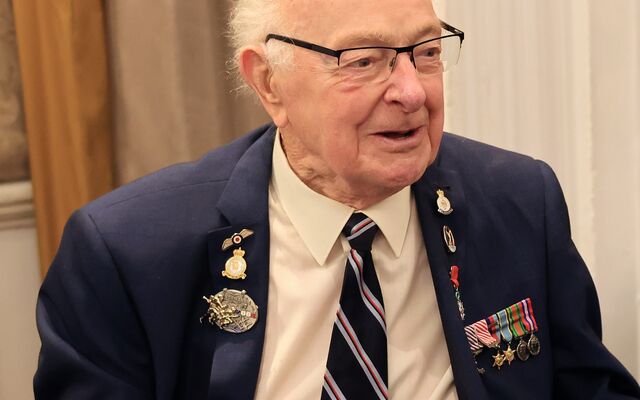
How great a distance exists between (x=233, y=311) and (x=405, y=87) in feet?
1.70

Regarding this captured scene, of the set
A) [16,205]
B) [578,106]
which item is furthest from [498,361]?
[16,205]

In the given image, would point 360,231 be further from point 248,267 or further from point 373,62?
point 373,62

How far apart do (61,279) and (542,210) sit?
3.10ft

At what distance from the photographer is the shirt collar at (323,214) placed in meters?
1.97

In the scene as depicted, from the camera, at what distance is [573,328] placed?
2027 millimetres

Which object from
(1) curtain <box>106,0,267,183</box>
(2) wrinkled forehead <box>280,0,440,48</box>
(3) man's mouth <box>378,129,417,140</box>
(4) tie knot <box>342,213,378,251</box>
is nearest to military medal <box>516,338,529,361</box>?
(4) tie knot <box>342,213,378,251</box>

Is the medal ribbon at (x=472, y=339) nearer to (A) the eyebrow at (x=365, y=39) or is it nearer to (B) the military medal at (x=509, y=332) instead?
(B) the military medal at (x=509, y=332)

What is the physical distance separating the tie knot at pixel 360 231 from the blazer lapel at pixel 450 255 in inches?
4.6

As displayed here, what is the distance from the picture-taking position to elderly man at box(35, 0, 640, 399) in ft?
6.07

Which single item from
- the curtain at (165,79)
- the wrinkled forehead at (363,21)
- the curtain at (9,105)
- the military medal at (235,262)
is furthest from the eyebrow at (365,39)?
the curtain at (9,105)

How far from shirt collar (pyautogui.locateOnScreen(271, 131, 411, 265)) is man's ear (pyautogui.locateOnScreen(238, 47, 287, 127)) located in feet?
0.38

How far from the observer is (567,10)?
8.53 feet

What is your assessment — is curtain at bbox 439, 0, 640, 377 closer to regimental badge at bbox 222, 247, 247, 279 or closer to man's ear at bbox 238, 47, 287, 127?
man's ear at bbox 238, 47, 287, 127

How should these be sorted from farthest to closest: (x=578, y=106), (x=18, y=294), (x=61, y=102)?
(x=18, y=294) < (x=61, y=102) < (x=578, y=106)
